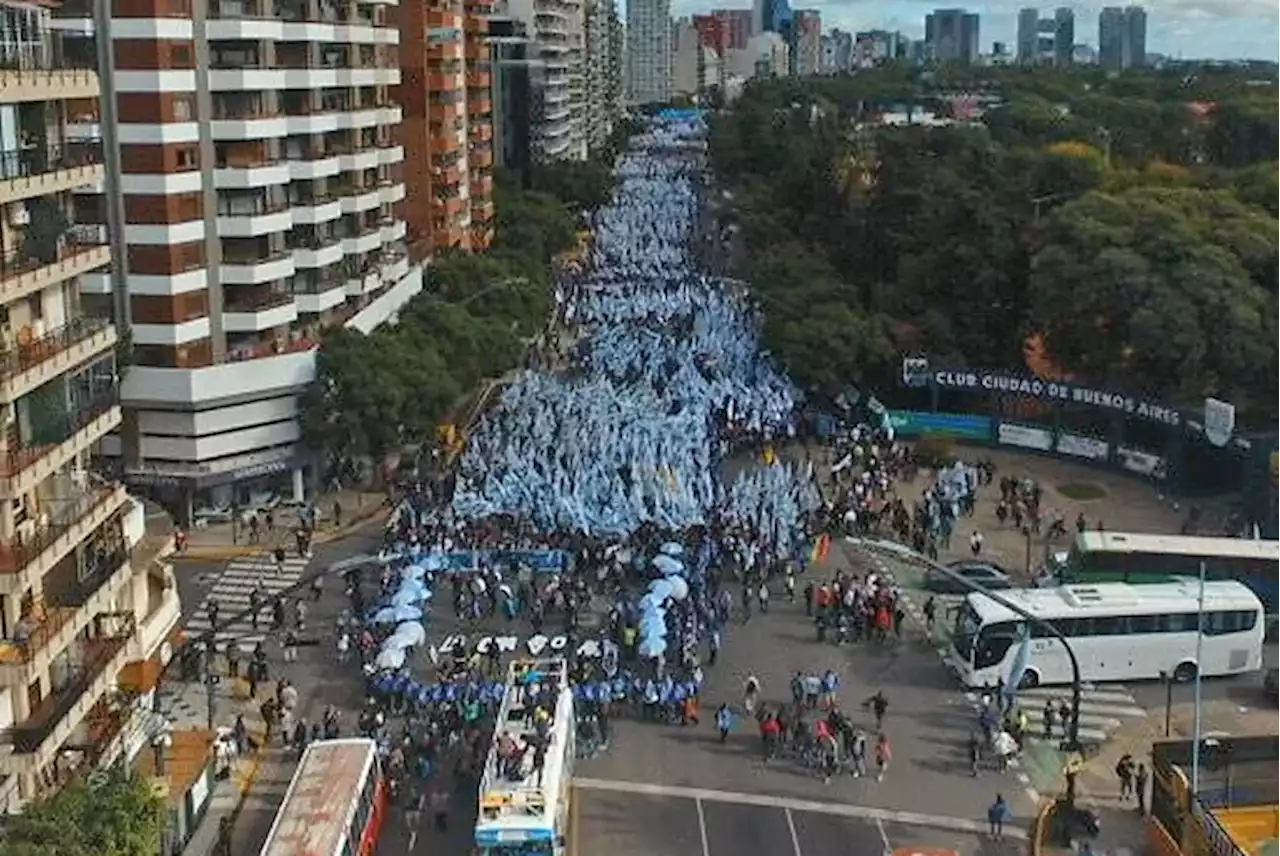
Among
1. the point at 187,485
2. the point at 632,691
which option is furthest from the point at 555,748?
the point at 187,485

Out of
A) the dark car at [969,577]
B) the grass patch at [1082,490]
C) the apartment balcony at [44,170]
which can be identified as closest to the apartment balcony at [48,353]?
the apartment balcony at [44,170]

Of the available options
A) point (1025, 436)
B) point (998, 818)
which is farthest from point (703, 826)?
point (1025, 436)

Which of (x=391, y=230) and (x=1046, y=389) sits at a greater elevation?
(x=391, y=230)

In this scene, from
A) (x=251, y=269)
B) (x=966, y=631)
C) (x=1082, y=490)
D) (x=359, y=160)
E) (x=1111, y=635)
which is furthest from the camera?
(x=359, y=160)

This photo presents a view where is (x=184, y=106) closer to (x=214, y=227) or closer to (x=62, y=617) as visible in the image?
(x=214, y=227)

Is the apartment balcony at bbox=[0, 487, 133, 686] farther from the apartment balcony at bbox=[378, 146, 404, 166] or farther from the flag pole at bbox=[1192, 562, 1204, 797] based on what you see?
the apartment balcony at bbox=[378, 146, 404, 166]

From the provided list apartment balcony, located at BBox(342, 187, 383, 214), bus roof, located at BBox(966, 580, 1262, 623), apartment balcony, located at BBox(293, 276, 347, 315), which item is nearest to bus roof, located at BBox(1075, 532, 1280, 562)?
bus roof, located at BBox(966, 580, 1262, 623)

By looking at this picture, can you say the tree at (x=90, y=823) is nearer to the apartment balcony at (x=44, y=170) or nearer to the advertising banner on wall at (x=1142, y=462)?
the apartment balcony at (x=44, y=170)
